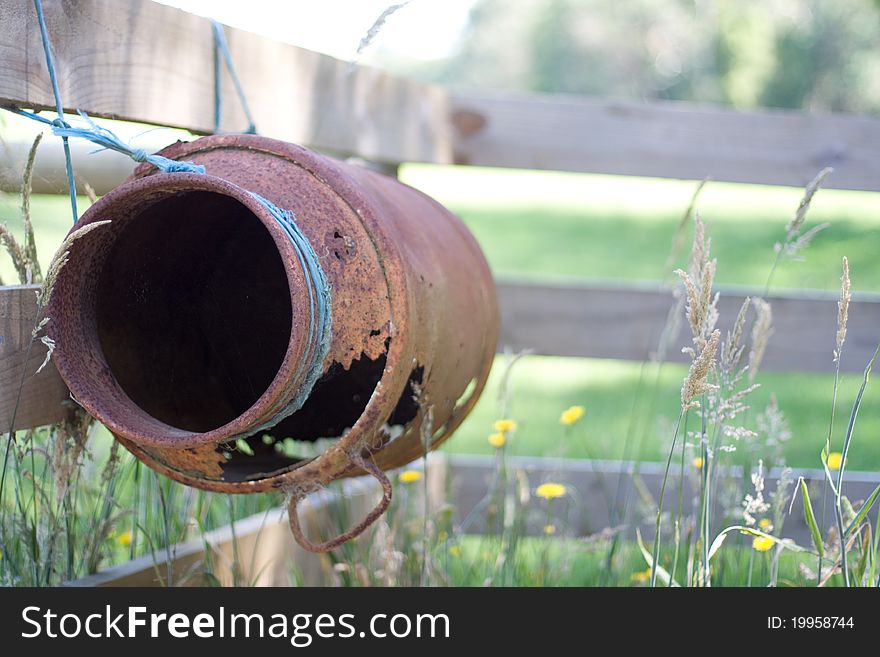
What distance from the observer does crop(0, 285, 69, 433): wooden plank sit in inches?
52.9

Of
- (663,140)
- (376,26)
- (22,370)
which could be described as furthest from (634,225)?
(22,370)

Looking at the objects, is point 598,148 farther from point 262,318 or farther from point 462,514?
point 262,318

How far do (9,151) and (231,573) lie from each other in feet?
3.14

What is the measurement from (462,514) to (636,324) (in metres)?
0.75

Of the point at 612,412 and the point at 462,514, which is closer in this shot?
the point at 462,514

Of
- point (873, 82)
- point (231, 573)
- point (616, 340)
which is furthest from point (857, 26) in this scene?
point (231, 573)

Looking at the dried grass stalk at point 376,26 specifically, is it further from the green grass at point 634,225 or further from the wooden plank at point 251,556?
the wooden plank at point 251,556

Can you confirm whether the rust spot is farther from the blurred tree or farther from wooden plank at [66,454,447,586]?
the blurred tree

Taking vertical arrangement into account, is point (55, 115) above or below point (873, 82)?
below

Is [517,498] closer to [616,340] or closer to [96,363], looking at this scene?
[616,340]

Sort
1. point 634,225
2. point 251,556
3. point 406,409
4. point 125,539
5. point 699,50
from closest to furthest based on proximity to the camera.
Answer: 1. point 406,409
2. point 125,539
3. point 251,556
4. point 634,225
5. point 699,50

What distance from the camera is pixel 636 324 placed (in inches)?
105

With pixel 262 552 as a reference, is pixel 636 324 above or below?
above
